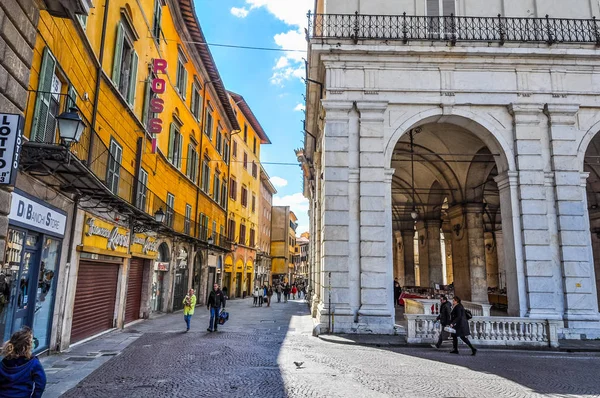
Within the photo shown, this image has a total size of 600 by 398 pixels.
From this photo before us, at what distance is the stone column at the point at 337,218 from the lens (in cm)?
1250

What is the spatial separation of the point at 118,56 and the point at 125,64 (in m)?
1.07

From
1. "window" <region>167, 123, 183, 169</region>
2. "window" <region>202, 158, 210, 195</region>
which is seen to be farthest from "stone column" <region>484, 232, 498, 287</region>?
"window" <region>167, 123, 183, 169</region>

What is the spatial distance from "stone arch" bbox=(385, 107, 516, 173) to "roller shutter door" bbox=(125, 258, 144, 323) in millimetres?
10135

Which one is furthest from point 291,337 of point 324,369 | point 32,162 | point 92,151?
point 32,162

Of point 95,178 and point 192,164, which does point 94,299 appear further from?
point 192,164

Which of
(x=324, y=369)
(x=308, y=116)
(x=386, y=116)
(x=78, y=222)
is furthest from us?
(x=308, y=116)

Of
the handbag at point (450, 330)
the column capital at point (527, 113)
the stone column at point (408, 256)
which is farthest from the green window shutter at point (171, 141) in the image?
the stone column at point (408, 256)

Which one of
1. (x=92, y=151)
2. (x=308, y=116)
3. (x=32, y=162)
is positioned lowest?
(x=32, y=162)

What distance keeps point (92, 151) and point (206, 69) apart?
16.1 metres

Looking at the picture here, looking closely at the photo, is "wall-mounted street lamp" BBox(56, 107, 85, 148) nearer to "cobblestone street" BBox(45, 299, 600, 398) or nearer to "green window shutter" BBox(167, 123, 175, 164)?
"cobblestone street" BBox(45, 299, 600, 398)

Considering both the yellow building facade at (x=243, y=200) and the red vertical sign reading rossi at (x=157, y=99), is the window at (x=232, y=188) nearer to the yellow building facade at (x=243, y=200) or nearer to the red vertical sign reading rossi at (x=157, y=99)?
the yellow building facade at (x=243, y=200)

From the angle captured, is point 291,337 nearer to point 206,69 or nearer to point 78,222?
point 78,222

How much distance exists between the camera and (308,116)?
19891mm

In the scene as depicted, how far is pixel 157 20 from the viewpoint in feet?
53.7
